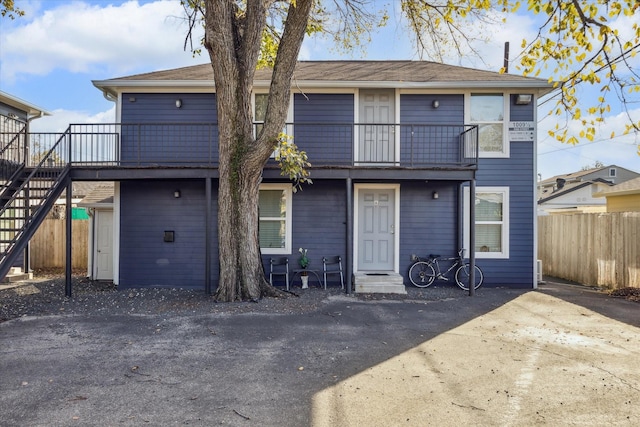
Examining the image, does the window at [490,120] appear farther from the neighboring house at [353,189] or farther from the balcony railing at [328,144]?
the balcony railing at [328,144]

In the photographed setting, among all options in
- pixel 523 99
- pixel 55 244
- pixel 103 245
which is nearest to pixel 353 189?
pixel 523 99

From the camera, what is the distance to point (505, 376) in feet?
14.1

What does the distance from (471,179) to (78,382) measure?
7.80 metres

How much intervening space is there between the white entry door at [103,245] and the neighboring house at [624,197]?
16.1m

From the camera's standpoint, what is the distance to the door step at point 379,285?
8977 millimetres

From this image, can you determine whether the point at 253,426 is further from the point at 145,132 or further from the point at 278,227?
the point at 145,132

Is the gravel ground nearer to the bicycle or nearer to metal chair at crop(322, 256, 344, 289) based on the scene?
the bicycle

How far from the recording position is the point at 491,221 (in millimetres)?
9883

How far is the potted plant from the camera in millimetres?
9562

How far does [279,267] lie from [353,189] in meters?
2.59

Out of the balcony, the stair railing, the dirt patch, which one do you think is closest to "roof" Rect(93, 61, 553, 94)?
the balcony

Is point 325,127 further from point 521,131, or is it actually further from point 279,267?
point 521,131

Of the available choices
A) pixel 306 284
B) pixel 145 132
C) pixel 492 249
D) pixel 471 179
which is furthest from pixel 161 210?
pixel 492 249

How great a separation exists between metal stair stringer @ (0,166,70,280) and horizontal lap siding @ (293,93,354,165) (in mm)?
5068
